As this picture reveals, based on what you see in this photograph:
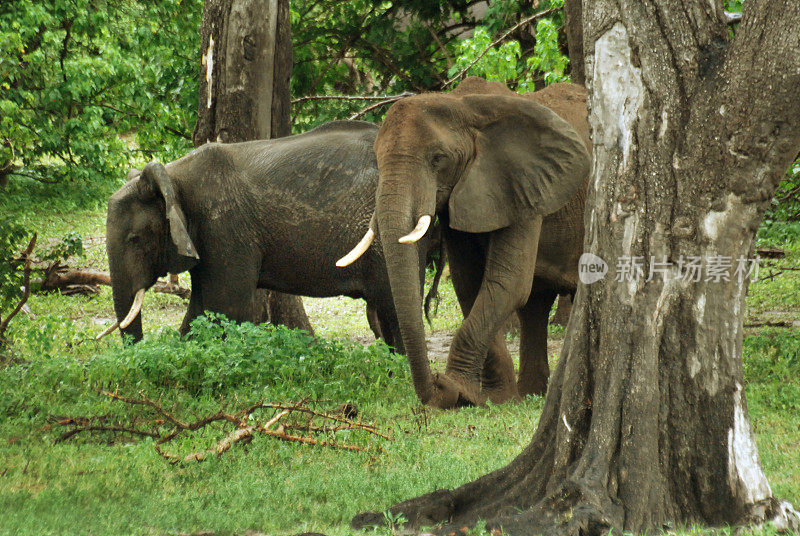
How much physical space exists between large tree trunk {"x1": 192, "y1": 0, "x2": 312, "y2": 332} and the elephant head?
1859 millimetres

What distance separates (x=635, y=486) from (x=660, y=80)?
2.02 meters

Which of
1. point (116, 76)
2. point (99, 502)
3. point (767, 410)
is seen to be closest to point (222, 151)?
point (99, 502)

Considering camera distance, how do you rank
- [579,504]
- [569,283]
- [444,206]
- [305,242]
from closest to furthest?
[579,504] < [444,206] < [569,283] < [305,242]

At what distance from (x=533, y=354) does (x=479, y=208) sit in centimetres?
208

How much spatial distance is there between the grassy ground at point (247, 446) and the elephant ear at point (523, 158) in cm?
178

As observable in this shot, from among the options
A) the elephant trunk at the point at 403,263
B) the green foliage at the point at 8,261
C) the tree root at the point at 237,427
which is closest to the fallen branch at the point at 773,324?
the elephant trunk at the point at 403,263

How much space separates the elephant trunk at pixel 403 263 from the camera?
720 cm

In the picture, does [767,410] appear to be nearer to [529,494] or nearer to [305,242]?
[529,494]

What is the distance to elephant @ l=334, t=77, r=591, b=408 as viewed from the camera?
736 centimetres

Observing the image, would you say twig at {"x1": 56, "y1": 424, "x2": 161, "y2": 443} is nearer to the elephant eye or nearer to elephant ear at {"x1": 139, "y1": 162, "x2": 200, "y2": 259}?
elephant ear at {"x1": 139, "y1": 162, "x2": 200, "y2": 259}

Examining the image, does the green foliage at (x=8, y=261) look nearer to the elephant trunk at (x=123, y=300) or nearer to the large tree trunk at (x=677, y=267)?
the elephant trunk at (x=123, y=300)

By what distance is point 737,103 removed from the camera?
460cm

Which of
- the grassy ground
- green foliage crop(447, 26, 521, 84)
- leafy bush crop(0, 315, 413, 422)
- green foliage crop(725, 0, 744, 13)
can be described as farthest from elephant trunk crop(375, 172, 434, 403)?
green foliage crop(725, 0, 744, 13)

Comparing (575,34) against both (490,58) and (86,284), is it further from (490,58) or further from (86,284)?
(86,284)
